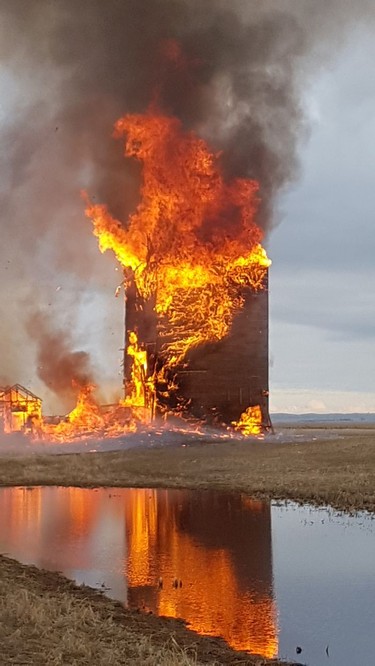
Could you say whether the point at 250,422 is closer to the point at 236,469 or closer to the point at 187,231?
the point at 187,231

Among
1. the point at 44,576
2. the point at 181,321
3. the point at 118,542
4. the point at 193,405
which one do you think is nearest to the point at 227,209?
the point at 181,321

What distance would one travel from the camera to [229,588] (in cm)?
1752

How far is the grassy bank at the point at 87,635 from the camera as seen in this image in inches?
424

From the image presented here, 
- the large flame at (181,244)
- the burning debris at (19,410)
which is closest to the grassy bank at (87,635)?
the large flame at (181,244)

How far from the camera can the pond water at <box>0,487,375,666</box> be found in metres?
14.3

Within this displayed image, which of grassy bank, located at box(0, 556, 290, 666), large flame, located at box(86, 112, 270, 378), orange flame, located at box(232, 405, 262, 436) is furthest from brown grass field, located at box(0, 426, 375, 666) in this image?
large flame, located at box(86, 112, 270, 378)

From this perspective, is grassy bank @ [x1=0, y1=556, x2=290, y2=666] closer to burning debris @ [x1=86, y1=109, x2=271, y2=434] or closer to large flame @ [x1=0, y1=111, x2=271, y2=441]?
large flame @ [x1=0, y1=111, x2=271, y2=441]

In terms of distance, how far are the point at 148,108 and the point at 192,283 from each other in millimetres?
17265

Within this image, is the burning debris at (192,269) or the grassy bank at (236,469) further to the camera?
the burning debris at (192,269)

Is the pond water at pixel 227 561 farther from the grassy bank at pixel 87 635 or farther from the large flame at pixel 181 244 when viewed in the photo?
the large flame at pixel 181 244

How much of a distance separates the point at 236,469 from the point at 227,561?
2431 cm

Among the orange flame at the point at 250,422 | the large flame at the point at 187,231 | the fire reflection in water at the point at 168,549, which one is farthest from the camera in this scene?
the orange flame at the point at 250,422

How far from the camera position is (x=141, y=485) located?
39531 millimetres

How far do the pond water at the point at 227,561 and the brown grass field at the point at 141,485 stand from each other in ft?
3.48
